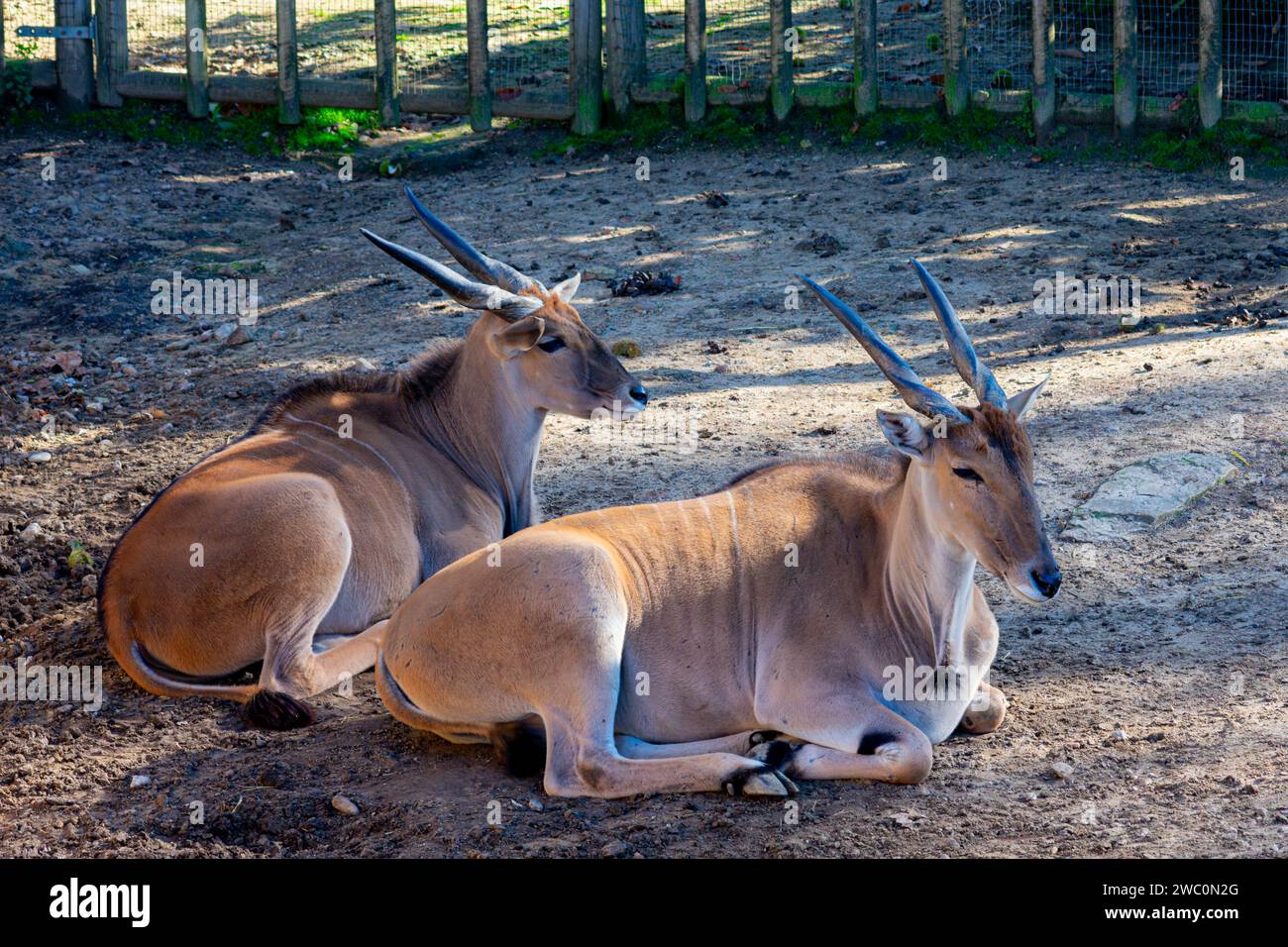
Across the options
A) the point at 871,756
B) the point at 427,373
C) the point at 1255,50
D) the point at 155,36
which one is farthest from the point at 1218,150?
the point at 155,36

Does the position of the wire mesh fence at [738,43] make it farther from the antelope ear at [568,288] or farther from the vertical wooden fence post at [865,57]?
the antelope ear at [568,288]

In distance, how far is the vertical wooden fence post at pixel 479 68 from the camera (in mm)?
9797

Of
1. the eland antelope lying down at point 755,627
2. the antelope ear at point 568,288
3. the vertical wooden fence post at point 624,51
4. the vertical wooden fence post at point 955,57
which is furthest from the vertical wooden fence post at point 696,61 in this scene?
the eland antelope lying down at point 755,627

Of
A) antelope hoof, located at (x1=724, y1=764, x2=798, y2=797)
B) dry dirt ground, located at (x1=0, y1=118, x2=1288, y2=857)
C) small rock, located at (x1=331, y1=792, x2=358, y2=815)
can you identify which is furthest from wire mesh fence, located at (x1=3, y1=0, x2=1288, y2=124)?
small rock, located at (x1=331, y1=792, x2=358, y2=815)

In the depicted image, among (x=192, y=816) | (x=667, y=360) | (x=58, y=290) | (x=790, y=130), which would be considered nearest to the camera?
(x=192, y=816)

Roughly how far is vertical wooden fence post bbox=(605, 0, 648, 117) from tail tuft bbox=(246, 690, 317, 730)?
6.30m

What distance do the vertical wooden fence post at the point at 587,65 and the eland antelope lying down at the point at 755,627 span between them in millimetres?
5981

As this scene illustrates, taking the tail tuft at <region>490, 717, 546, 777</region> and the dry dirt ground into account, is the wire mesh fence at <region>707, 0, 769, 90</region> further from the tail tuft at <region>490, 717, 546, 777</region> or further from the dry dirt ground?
the tail tuft at <region>490, 717, 546, 777</region>

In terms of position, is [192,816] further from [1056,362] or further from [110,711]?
[1056,362]

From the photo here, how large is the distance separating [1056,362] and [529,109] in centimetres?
457

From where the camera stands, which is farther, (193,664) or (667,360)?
(667,360)

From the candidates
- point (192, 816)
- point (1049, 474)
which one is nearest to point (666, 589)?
point (192, 816)

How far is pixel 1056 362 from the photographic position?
6.73m

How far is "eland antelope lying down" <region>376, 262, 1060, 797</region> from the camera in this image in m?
3.98
